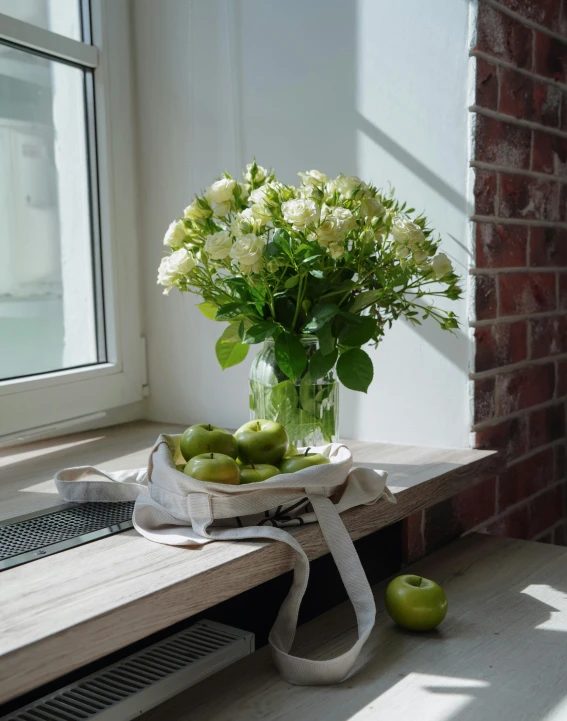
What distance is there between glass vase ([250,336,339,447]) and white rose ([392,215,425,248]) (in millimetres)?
210

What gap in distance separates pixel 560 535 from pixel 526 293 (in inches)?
24.6

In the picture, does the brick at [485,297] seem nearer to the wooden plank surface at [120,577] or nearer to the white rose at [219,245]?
the wooden plank surface at [120,577]

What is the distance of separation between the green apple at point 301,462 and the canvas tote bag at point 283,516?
2 cm

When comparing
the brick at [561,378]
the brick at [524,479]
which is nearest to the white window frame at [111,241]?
the brick at [524,479]

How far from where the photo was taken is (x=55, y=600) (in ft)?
2.90

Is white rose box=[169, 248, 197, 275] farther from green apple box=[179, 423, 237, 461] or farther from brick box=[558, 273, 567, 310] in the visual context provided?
brick box=[558, 273, 567, 310]

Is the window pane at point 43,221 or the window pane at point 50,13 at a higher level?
the window pane at point 50,13

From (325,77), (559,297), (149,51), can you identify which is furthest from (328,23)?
(559,297)

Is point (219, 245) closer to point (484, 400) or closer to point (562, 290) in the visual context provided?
point (484, 400)

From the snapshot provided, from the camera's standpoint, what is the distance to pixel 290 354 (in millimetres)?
1287

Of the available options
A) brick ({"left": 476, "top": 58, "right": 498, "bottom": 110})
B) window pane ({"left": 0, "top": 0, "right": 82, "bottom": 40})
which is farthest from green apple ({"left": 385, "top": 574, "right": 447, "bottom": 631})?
window pane ({"left": 0, "top": 0, "right": 82, "bottom": 40})

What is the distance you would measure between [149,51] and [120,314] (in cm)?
59

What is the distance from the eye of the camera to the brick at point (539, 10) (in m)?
1.58

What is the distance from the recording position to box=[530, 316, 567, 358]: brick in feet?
5.66
